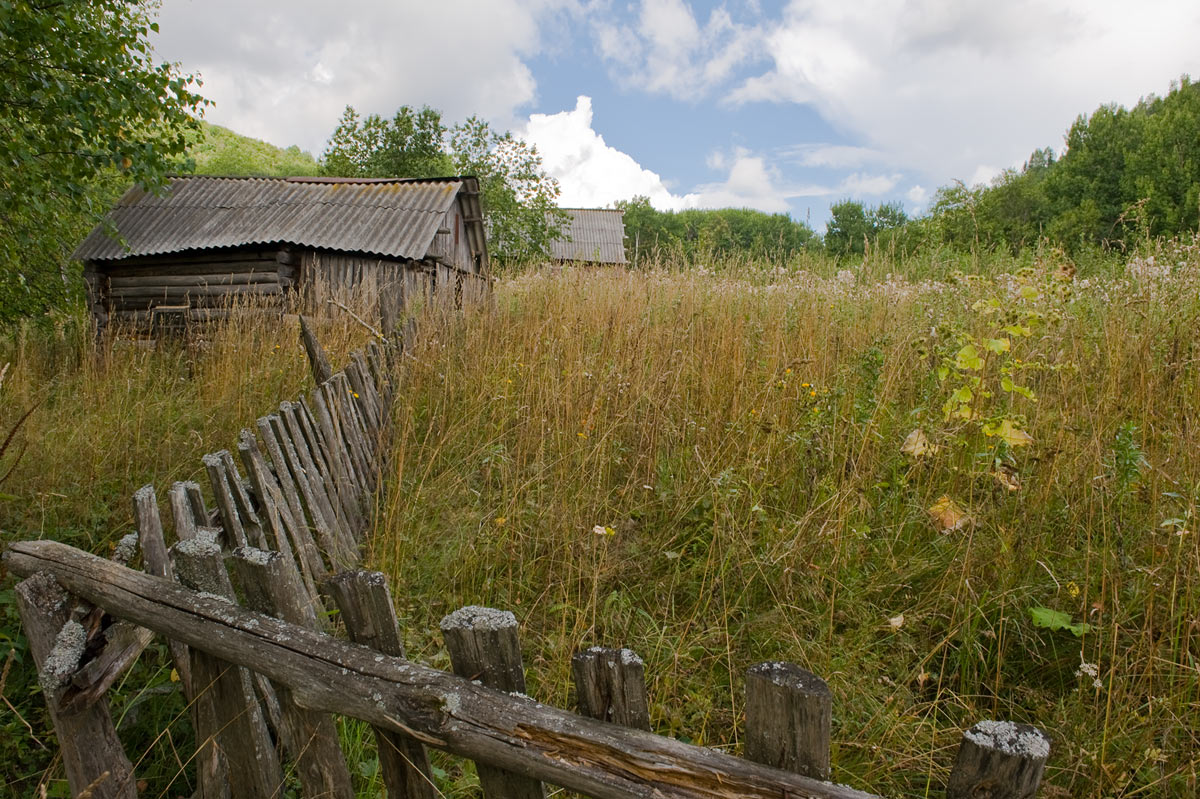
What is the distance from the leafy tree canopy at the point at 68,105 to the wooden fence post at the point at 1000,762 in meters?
6.86

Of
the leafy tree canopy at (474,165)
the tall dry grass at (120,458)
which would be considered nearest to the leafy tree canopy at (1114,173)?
the leafy tree canopy at (474,165)

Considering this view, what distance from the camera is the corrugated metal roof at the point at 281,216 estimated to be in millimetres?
11133

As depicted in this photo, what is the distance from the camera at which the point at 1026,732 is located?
36.8 inches

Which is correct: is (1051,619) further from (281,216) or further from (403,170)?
(403,170)

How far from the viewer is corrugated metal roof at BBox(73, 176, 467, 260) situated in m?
11.1

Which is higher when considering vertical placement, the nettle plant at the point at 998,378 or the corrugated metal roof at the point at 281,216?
the corrugated metal roof at the point at 281,216

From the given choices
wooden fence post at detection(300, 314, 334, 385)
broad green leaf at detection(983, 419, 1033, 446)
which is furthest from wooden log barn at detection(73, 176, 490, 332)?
broad green leaf at detection(983, 419, 1033, 446)

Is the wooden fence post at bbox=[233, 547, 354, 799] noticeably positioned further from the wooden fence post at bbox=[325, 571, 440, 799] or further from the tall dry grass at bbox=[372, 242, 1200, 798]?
the tall dry grass at bbox=[372, 242, 1200, 798]

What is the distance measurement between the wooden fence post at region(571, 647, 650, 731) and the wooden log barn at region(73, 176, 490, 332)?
10.2 meters

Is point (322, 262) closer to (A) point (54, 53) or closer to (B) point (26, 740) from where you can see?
(A) point (54, 53)

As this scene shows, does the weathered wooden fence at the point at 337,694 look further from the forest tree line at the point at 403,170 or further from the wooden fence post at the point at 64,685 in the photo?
the forest tree line at the point at 403,170

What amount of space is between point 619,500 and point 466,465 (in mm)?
1035

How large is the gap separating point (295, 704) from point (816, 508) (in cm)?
197

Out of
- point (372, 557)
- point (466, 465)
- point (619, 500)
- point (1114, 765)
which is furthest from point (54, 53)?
point (1114, 765)
